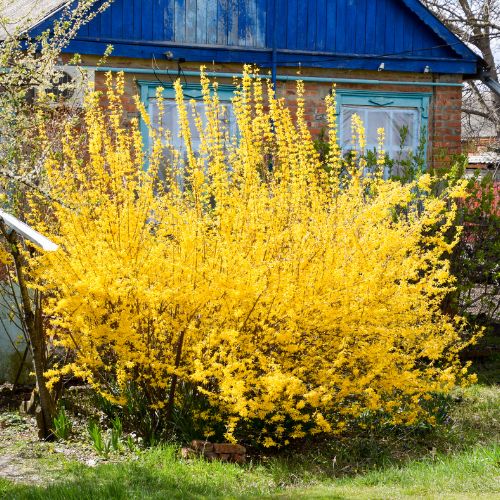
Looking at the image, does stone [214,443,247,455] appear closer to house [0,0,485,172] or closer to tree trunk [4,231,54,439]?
tree trunk [4,231,54,439]

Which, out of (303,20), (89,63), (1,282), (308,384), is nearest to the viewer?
(308,384)

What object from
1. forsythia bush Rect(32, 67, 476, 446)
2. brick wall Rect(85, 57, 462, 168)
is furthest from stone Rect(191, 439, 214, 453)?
brick wall Rect(85, 57, 462, 168)

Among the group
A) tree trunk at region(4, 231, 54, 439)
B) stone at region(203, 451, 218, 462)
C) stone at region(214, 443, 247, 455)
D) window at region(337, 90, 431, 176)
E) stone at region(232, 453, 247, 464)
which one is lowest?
stone at region(232, 453, 247, 464)

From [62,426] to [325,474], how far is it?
71.0 inches

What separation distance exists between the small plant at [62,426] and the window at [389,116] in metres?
5.99

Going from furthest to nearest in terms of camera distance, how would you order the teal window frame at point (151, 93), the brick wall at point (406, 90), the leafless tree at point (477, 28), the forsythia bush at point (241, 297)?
the leafless tree at point (477, 28) < the brick wall at point (406, 90) < the teal window frame at point (151, 93) < the forsythia bush at point (241, 297)

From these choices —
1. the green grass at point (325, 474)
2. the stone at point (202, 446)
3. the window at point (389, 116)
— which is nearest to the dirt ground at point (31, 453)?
the green grass at point (325, 474)

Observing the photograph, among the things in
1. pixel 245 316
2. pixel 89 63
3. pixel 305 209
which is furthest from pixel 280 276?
pixel 89 63

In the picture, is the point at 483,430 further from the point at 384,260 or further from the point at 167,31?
the point at 167,31

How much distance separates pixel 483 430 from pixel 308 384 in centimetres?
161

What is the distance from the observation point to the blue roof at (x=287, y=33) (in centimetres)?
1053

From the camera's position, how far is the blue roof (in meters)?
10.5

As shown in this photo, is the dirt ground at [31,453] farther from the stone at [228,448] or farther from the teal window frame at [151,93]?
the teal window frame at [151,93]

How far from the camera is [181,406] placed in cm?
612
